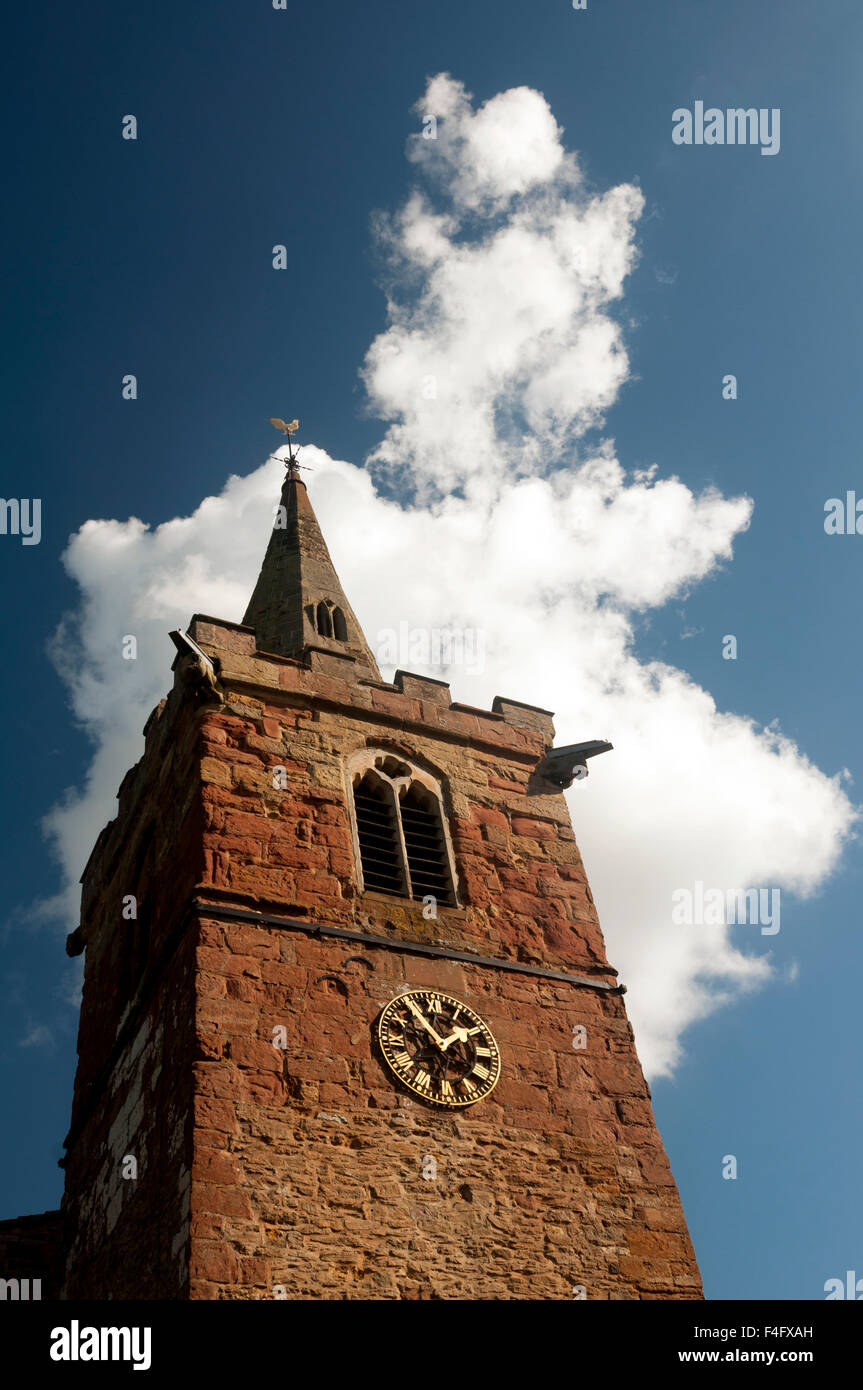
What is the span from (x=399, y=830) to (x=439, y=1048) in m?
3.10

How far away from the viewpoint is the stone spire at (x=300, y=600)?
19672mm

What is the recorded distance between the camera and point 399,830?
1573 centimetres

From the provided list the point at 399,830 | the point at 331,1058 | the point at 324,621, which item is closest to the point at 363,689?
the point at 399,830

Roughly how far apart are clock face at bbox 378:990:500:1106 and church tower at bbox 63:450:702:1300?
0.03 m

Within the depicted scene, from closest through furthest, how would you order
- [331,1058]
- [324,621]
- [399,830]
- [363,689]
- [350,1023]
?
[331,1058] → [350,1023] → [399,830] → [363,689] → [324,621]

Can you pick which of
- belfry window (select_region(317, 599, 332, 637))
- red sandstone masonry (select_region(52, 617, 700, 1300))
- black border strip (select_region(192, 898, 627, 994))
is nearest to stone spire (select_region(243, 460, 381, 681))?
belfry window (select_region(317, 599, 332, 637))

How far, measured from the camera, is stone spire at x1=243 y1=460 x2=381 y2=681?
64.5 ft

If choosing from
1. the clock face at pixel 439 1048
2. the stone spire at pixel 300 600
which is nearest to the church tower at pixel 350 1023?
the clock face at pixel 439 1048

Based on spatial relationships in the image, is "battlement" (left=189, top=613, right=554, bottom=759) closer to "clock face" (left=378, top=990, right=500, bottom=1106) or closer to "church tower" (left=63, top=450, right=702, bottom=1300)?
"church tower" (left=63, top=450, right=702, bottom=1300)

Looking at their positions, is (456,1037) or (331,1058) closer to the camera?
(331,1058)

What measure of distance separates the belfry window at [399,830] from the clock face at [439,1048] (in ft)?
5.28

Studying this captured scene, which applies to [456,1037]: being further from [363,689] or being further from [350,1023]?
[363,689]
